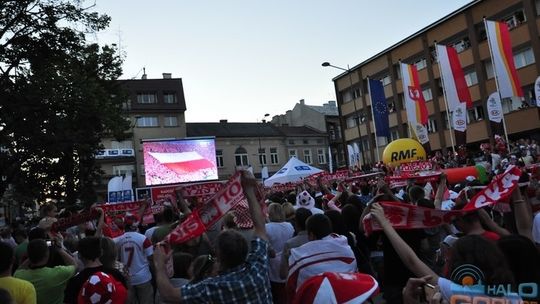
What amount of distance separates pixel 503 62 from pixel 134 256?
23.0m

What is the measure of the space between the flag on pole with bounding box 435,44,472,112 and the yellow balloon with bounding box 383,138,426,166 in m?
3.11

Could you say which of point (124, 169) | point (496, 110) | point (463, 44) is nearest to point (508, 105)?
point (463, 44)

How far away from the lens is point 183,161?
97.8 feet

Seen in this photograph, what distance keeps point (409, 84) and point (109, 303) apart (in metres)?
27.7

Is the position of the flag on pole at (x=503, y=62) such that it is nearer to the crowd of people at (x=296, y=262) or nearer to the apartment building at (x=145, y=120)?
the crowd of people at (x=296, y=262)

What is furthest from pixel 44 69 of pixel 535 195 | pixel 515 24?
pixel 515 24

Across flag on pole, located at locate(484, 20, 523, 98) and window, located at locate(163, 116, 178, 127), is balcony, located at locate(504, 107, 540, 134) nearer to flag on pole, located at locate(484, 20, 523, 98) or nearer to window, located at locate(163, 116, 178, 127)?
flag on pole, located at locate(484, 20, 523, 98)

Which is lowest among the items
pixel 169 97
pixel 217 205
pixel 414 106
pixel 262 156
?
pixel 217 205

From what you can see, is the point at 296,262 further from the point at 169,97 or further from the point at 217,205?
the point at 169,97

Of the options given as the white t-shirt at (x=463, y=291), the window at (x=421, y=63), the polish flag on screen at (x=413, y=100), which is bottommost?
the white t-shirt at (x=463, y=291)

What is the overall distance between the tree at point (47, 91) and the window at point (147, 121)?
121 feet

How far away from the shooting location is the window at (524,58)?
3443cm

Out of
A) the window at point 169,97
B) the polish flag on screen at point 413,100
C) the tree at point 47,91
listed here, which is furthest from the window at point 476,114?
the window at point 169,97

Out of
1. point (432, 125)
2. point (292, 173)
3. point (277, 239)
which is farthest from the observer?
point (432, 125)
